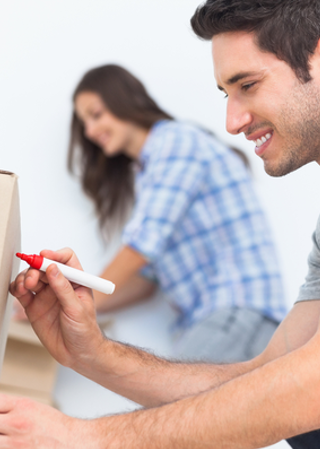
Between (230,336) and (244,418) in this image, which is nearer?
(244,418)

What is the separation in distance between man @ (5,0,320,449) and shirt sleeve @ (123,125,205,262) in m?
0.67

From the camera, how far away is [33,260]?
69 centimetres

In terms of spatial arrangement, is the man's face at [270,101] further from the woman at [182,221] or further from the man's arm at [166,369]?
the woman at [182,221]

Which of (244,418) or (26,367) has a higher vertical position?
(244,418)

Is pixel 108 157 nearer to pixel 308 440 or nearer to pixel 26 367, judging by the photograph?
pixel 26 367

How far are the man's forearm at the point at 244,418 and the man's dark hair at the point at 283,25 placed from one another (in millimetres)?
513

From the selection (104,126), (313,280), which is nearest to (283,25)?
(313,280)

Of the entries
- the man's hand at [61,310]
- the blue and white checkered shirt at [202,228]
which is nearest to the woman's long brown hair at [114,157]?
the blue and white checkered shirt at [202,228]

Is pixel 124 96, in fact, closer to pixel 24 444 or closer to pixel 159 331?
pixel 159 331

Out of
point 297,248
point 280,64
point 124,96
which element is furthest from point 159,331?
point 280,64

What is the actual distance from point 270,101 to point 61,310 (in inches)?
19.8

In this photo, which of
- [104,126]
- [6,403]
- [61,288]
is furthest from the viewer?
[104,126]

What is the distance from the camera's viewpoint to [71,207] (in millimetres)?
1885

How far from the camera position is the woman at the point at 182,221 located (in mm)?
1553
